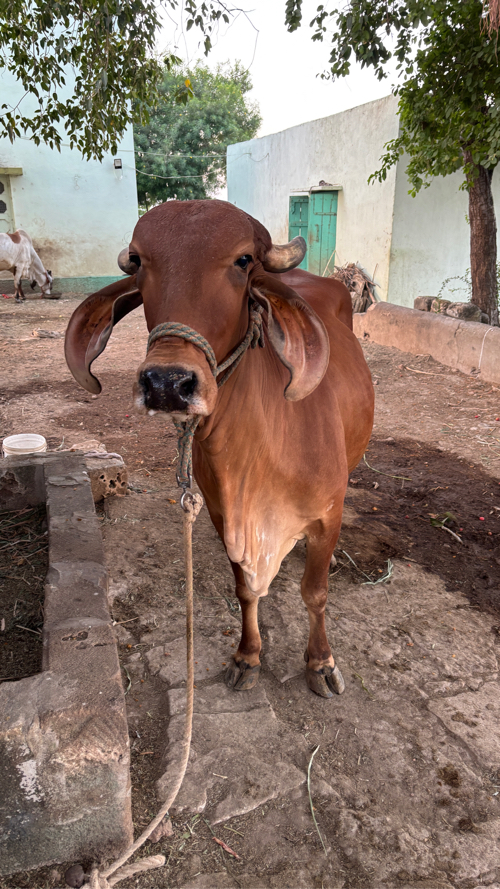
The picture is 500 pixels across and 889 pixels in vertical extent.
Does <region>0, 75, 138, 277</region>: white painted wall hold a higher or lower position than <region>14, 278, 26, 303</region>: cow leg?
higher

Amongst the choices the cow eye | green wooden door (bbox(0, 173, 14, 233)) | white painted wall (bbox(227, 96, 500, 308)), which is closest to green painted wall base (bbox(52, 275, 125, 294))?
green wooden door (bbox(0, 173, 14, 233))

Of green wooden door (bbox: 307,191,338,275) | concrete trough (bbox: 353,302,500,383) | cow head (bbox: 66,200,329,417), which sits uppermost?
green wooden door (bbox: 307,191,338,275)

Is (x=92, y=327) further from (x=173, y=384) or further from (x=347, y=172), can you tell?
(x=347, y=172)

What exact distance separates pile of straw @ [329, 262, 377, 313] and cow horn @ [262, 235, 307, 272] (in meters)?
7.64

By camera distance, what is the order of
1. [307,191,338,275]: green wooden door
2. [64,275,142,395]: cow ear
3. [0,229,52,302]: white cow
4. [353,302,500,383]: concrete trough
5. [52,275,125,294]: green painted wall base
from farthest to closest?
[52,275,125,294]: green painted wall base
[307,191,338,275]: green wooden door
[0,229,52,302]: white cow
[353,302,500,383]: concrete trough
[64,275,142,395]: cow ear

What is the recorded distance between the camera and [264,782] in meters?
1.93

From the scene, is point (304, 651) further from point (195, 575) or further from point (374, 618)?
point (195, 575)

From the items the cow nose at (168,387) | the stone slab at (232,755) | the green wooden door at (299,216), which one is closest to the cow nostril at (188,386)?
the cow nose at (168,387)

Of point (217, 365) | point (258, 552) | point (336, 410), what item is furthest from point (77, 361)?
point (336, 410)

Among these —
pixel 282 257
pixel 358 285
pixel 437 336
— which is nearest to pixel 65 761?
pixel 282 257

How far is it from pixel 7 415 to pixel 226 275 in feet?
14.5

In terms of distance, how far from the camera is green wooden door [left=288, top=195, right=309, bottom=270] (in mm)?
13062

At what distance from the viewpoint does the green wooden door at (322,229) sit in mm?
11570

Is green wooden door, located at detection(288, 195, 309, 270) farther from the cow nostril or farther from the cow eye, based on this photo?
the cow nostril
